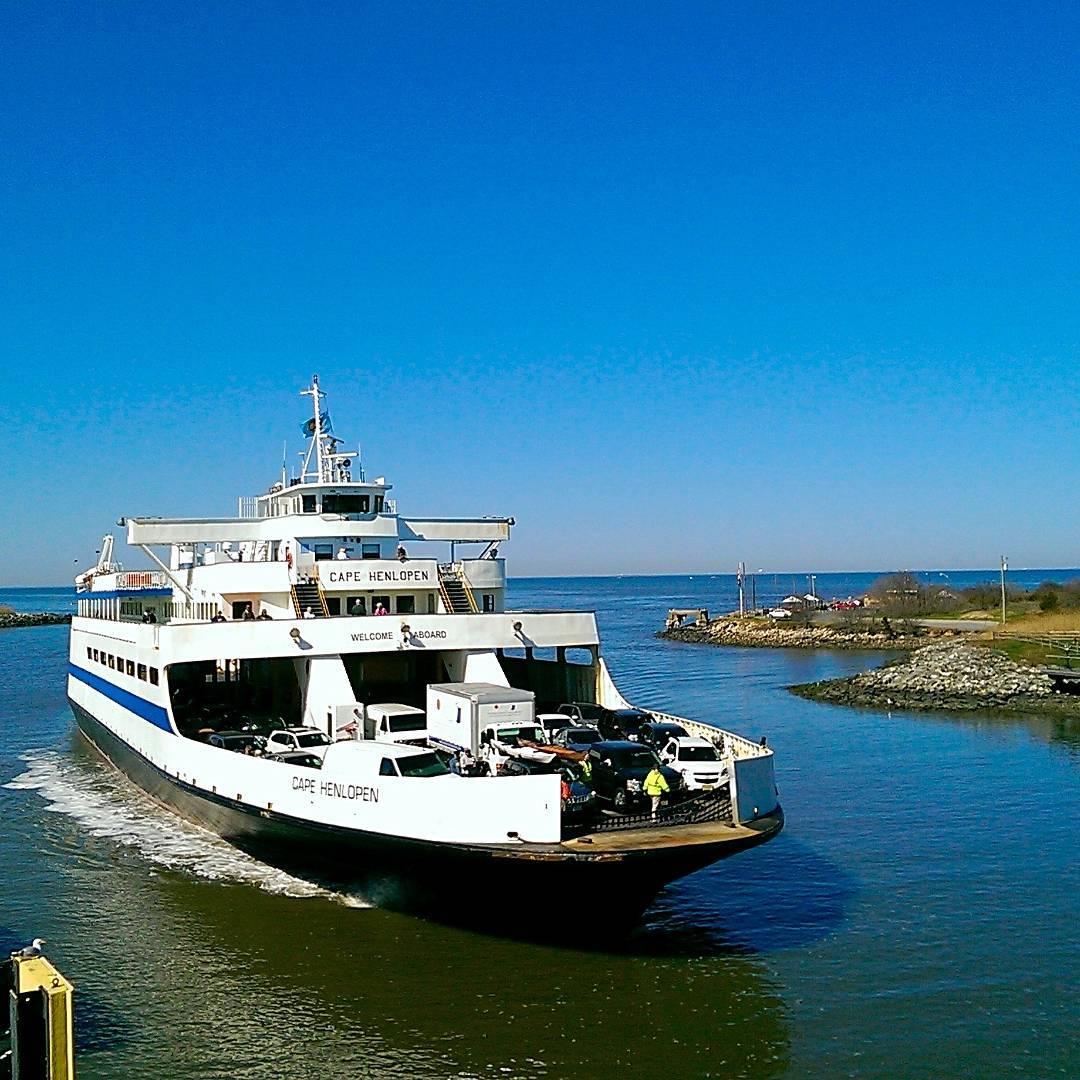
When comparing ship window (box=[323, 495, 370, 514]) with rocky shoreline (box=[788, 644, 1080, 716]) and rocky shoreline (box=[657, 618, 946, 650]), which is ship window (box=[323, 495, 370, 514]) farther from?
rocky shoreline (box=[657, 618, 946, 650])

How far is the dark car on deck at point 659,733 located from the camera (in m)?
20.1

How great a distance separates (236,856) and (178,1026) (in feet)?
24.5

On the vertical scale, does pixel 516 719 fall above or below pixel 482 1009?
above

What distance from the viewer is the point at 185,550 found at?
3291 centimetres

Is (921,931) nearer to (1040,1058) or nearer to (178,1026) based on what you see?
(1040,1058)

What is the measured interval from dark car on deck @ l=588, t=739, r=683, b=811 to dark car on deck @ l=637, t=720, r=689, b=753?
1.08 m

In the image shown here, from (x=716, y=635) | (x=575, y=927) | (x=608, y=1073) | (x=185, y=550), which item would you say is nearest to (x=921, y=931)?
(x=575, y=927)

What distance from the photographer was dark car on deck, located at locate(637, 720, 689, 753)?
790 inches

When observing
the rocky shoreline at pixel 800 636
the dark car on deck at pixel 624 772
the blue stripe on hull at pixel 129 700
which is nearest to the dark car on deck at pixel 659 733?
the dark car on deck at pixel 624 772

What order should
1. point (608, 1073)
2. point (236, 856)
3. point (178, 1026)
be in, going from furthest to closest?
point (236, 856) < point (178, 1026) < point (608, 1073)

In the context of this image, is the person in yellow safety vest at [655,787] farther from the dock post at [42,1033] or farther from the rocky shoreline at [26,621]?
the rocky shoreline at [26,621]

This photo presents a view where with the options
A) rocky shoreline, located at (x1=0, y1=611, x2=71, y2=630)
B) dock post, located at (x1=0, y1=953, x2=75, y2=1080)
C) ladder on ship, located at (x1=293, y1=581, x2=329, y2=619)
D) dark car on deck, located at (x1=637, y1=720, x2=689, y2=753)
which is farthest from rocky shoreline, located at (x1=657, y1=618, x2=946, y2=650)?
rocky shoreline, located at (x1=0, y1=611, x2=71, y2=630)

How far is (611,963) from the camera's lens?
1584cm

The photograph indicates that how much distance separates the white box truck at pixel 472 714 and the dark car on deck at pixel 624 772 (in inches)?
→ 76.4
